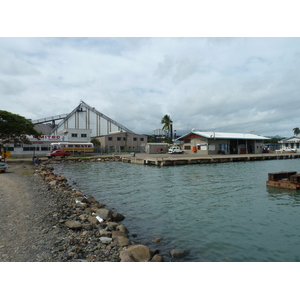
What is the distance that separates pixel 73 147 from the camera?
2004 inches

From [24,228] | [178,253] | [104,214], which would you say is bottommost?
[178,253]

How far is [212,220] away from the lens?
9.53 meters

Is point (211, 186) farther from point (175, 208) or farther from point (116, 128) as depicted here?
point (116, 128)

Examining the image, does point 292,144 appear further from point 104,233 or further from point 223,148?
point 104,233

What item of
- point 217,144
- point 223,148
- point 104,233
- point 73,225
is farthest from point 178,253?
point 223,148

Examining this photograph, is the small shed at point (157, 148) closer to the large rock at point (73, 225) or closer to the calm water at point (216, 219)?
the calm water at point (216, 219)

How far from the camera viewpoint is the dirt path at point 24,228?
562 cm

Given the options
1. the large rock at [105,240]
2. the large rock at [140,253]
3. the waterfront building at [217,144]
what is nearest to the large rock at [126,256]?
the large rock at [140,253]

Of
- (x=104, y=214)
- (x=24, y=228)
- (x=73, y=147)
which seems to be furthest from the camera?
(x=73, y=147)

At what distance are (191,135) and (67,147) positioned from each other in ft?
89.8

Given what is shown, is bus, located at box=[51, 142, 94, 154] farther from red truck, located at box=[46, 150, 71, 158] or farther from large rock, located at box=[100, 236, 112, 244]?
large rock, located at box=[100, 236, 112, 244]

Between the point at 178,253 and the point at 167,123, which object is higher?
the point at 167,123

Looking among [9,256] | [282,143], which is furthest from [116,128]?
[9,256]

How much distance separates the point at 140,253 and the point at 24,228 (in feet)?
12.5
